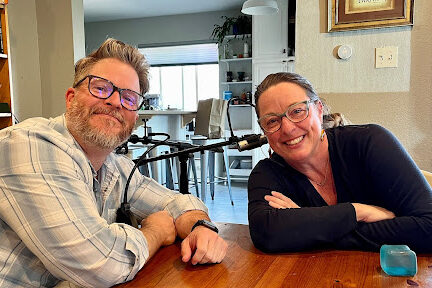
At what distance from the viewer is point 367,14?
2217 millimetres

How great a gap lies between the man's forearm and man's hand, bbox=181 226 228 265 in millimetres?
131

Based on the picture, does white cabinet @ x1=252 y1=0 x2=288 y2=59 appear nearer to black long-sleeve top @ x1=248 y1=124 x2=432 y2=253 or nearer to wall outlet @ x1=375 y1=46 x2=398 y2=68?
wall outlet @ x1=375 y1=46 x2=398 y2=68

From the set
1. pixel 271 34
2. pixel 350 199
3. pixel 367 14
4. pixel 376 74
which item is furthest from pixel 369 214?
pixel 271 34

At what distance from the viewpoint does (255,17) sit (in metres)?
5.98

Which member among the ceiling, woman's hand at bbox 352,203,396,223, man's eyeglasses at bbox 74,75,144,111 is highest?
the ceiling

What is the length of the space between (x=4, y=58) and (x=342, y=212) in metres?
2.99

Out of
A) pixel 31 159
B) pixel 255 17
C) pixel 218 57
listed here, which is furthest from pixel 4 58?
pixel 218 57

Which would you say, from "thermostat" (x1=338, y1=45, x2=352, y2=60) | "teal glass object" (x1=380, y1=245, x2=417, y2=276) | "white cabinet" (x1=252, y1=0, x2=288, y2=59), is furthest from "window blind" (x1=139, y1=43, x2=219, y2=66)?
"teal glass object" (x1=380, y1=245, x2=417, y2=276)

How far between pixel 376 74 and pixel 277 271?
5.68 ft

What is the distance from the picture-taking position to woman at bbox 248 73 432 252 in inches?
41.5

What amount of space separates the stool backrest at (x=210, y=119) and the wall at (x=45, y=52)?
1.45 meters

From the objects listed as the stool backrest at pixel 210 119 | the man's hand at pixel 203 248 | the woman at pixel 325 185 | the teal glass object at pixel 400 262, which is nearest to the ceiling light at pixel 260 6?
the stool backrest at pixel 210 119

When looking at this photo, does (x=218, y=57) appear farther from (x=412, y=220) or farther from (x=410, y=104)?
(x=412, y=220)

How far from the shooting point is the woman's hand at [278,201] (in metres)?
Result: 1.18
